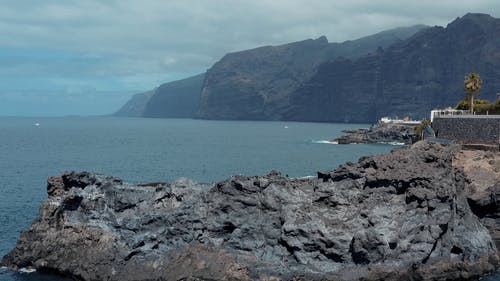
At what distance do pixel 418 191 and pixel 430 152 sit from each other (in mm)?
5935

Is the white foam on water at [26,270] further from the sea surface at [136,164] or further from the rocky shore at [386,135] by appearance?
the rocky shore at [386,135]

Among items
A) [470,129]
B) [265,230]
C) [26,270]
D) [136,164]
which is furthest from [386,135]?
[26,270]

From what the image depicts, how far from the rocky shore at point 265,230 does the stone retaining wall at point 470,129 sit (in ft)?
75.1

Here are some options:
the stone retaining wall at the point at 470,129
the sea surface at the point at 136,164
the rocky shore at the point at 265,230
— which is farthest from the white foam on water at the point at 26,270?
the stone retaining wall at the point at 470,129

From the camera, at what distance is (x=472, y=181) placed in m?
50.3

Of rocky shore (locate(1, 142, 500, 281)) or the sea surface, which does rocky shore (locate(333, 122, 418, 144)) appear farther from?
rocky shore (locate(1, 142, 500, 281))

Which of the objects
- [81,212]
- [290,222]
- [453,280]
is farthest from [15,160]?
[453,280]

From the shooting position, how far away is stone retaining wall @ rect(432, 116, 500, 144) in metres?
60.3

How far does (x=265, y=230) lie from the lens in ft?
119

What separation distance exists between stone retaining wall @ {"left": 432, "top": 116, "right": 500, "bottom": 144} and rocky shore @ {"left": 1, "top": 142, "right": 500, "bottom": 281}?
2289 centimetres

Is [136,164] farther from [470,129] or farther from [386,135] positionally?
[386,135]

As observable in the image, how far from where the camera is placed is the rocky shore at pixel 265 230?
3469 centimetres

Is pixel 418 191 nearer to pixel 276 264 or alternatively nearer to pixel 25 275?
pixel 276 264

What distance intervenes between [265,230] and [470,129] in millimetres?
36274
